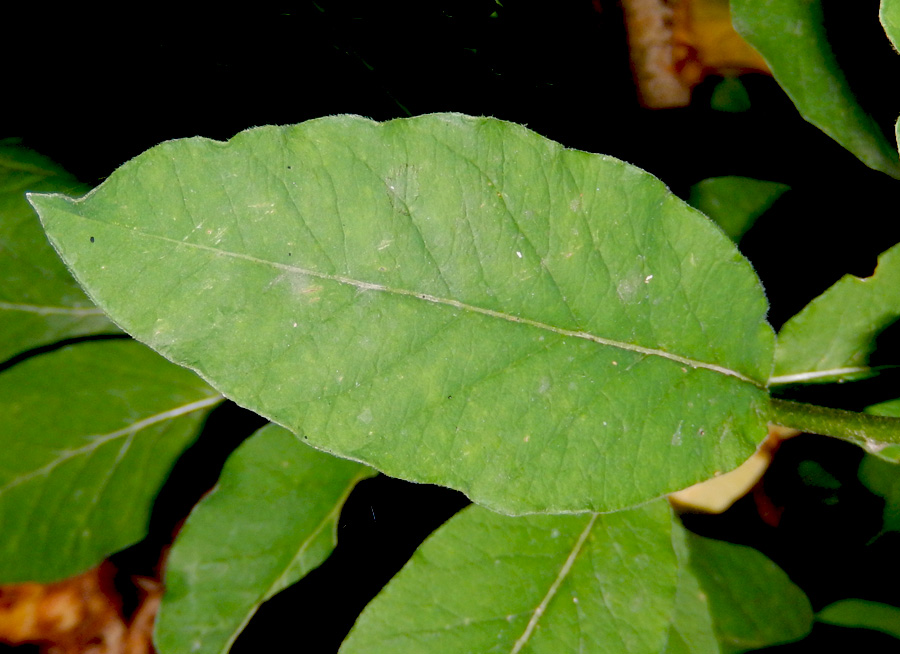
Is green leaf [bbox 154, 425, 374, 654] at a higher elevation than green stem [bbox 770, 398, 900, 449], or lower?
lower

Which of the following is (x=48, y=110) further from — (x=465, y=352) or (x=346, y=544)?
(x=465, y=352)

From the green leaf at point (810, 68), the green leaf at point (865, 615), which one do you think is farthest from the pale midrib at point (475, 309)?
the green leaf at point (865, 615)

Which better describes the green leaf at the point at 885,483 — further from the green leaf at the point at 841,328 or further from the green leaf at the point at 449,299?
the green leaf at the point at 449,299

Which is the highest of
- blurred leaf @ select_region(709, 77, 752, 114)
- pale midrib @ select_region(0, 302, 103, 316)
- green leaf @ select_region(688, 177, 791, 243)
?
blurred leaf @ select_region(709, 77, 752, 114)

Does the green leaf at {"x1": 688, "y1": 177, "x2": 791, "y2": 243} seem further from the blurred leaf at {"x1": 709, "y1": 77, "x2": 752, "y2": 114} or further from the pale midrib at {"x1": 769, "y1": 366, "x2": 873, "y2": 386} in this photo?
the pale midrib at {"x1": 769, "y1": 366, "x2": 873, "y2": 386}

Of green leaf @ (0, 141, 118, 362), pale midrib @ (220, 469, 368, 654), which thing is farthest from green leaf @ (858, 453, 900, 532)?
green leaf @ (0, 141, 118, 362)

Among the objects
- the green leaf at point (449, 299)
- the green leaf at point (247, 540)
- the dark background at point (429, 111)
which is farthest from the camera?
the dark background at point (429, 111)

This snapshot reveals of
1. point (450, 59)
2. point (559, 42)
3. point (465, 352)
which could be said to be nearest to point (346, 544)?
point (465, 352)

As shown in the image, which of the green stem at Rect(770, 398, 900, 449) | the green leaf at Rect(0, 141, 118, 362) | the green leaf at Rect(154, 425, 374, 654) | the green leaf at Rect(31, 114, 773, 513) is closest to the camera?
the green leaf at Rect(31, 114, 773, 513)

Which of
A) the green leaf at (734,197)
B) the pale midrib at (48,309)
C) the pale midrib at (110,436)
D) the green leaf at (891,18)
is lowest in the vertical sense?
the pale midrib at (110,436)
